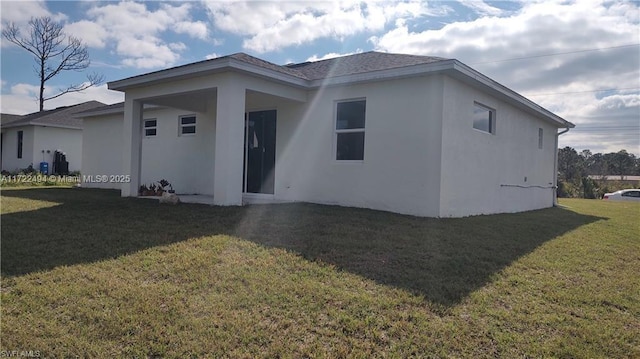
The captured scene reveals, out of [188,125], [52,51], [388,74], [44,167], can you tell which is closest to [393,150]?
[388,74]

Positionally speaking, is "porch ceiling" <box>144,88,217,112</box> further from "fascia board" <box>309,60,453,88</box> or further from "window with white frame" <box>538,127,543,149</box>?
"window with white frame" <box>538,127,543,149</box>

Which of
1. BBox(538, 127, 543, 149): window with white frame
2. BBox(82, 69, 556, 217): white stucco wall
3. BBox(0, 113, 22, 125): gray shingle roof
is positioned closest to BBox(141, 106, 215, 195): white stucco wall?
BBox(82, 69, 556, 217): white stucco wall

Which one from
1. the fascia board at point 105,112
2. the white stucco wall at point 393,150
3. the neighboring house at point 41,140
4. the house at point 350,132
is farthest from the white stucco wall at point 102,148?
the neighboring house at point 41,140

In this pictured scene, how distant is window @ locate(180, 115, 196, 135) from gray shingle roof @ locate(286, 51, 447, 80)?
3.77m

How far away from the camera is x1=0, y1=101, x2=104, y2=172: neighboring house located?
2127 centimetres

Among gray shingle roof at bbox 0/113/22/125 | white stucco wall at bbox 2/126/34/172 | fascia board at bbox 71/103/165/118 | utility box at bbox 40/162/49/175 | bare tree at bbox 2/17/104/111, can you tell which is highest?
bare tree at bbox 2/17/104/111

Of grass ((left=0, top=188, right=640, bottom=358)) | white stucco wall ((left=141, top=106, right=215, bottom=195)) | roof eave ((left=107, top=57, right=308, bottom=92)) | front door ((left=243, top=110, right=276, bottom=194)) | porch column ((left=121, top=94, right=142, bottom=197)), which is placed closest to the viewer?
grass ((left=0, top=188, right=640, bottom=358))

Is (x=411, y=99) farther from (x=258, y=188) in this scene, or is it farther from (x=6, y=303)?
(x=6, y=303)

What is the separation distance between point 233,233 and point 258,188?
5221 mm

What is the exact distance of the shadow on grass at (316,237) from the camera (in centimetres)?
451

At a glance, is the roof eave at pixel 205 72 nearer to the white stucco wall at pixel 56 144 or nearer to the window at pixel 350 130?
the window at pixel 350 130

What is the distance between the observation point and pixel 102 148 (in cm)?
1576

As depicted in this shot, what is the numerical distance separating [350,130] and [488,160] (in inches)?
146

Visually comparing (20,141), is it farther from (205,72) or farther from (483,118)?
(483,118)
